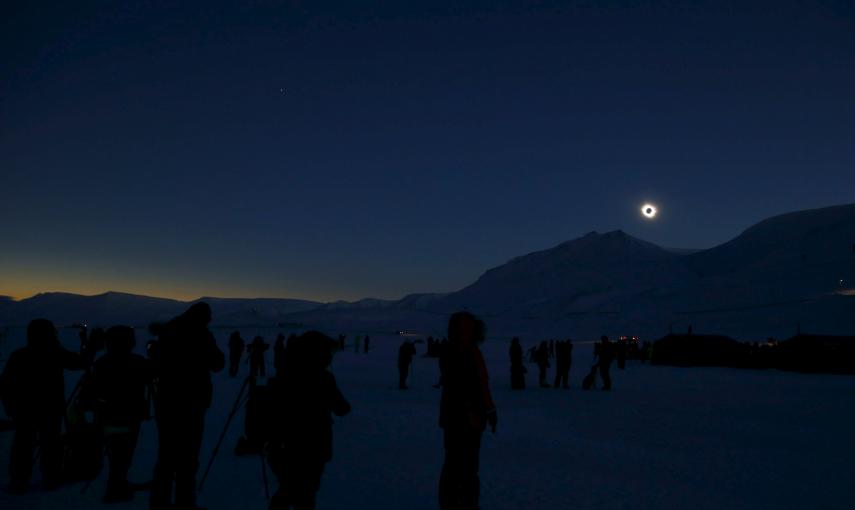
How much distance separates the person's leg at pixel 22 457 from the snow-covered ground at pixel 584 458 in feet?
0.65

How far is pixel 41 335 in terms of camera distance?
6535 millimetres

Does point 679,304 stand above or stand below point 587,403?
above

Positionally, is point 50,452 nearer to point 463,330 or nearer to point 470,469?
point 470,469

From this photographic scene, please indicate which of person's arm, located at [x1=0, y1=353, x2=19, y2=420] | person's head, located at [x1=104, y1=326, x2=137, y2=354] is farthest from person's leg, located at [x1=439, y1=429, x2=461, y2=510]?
person's arm, located at [x1=0, y1=353, x2=19, y2=420]

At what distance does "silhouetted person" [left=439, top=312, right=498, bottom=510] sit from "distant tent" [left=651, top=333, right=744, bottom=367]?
35.3 metres

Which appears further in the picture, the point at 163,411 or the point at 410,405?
the point at 410,405

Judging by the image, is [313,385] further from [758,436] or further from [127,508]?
[758,436]

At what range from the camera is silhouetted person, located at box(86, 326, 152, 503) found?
6000 millimetres

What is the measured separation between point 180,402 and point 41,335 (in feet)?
7.70

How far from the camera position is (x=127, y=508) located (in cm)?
596

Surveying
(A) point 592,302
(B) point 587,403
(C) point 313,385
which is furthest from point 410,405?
(A) point 592,302

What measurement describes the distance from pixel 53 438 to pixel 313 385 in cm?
411

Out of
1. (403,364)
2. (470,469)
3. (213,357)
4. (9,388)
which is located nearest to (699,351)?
(403,364)

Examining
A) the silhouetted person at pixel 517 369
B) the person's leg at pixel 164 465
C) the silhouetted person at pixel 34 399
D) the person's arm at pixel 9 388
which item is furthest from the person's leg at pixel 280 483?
the silhouetted person at pixel 517 369
